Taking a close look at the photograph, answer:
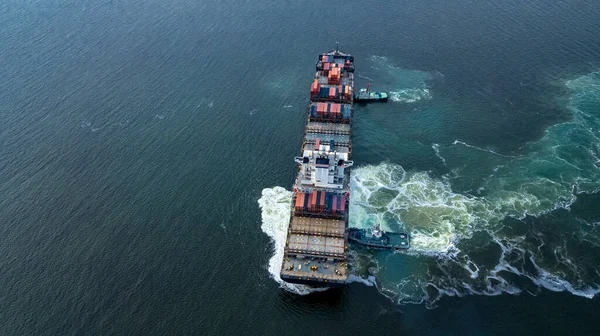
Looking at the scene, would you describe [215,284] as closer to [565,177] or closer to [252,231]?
[252,231]

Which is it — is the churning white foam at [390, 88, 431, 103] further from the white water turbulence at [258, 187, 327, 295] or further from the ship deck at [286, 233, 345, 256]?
the ship deck at [286, 233, 345, 256]

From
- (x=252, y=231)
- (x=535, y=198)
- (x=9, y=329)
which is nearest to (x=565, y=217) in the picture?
(x=535, y=198)

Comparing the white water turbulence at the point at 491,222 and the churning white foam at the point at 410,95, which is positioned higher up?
the churning white foam at the point at 410,95

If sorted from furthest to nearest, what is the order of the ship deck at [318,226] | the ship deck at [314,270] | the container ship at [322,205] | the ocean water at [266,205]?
the ship deck at [318,226] < the container ship at [322,205] < the ship deck at [314,270] < the ocean water at [266,205]

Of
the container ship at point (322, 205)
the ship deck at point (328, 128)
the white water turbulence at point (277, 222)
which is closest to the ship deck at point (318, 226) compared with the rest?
the container ship at point (322, 205)

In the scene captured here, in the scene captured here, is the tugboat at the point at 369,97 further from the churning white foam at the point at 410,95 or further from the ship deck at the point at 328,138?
the ship deck at the point at 328,138

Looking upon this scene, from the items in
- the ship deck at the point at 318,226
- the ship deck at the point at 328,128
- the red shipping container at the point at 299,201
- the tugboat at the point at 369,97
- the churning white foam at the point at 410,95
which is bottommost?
the ship deck at the point at 318,226

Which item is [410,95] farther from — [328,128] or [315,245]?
[315,245]
